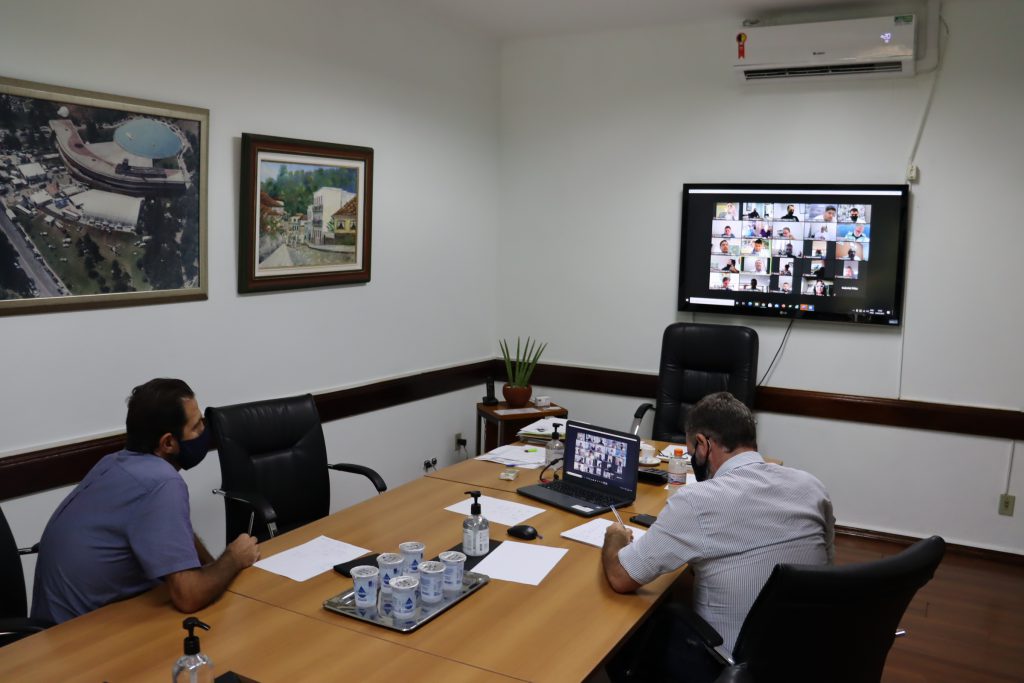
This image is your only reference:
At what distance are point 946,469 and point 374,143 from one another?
3.69 meters

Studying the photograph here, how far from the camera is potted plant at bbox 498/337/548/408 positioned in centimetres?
520

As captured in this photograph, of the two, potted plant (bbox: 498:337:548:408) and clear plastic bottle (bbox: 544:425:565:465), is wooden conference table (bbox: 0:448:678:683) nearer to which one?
clear plastic bottle (bbox: 544:425:565:465)

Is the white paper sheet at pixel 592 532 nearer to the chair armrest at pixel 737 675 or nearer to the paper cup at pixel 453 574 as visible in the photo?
the paper cup at pixel 453 574

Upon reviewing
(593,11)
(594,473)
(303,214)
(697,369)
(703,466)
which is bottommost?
(594,473)

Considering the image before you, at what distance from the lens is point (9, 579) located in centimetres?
236

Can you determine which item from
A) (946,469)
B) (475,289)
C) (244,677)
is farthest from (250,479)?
(946,469)

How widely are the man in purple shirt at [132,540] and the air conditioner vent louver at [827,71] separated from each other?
3.85 metres

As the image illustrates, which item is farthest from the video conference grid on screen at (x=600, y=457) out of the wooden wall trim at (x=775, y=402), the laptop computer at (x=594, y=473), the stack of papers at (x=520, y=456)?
the wooden wall trim at (x=775, y=402)

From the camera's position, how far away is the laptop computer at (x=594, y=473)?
10.0ft

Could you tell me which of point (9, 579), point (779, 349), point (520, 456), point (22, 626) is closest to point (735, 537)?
point (520, 456)

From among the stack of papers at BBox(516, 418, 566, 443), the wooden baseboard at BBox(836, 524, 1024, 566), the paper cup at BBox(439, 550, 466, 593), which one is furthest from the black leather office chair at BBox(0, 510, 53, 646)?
the wooden baseboard at BBox(836, 524, 1024, 566)

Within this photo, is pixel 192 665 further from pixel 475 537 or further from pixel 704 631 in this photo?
pixel 704 631

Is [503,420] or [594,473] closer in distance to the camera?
[594,473]

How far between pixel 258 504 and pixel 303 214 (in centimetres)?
168
